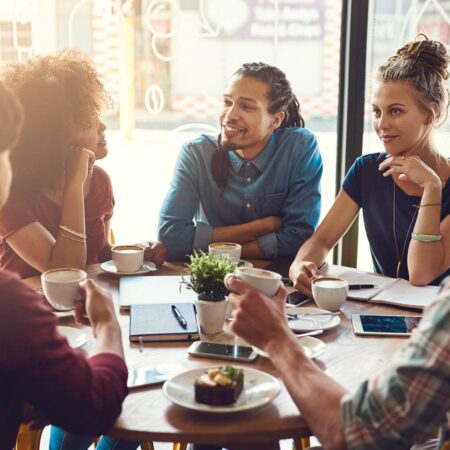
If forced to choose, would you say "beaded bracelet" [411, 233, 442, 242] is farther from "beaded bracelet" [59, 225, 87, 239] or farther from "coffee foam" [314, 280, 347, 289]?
"beaded bracelet" [59, 225, 87, 239]

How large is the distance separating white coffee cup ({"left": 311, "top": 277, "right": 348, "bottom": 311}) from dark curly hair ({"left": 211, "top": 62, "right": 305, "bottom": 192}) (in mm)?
953

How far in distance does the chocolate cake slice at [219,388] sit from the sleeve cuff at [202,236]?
1.17 m

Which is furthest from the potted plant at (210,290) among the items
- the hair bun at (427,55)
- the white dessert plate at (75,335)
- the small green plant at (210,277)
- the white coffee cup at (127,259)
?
the hair bun at (427,55)

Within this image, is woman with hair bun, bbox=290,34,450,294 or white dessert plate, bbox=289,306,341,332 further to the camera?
woman with hair bun, bbox=290,34,450,294

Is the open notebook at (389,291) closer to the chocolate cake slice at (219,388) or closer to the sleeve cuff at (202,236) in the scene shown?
the sleeve cuff at (202,236)

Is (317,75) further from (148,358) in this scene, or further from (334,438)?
(334,438)

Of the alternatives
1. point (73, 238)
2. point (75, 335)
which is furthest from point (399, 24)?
point (75, 335)

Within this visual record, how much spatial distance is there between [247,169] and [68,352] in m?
1.64

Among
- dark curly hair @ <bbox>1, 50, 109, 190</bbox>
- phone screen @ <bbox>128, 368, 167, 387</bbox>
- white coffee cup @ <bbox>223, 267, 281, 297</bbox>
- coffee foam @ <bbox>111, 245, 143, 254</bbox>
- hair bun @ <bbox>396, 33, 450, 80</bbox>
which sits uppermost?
hair bun @ <bbox>396, 33, 450, 80</bbox>

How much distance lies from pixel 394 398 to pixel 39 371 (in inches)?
21.8

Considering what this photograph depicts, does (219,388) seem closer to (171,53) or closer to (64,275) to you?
(64,275)

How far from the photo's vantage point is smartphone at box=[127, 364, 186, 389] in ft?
4.50

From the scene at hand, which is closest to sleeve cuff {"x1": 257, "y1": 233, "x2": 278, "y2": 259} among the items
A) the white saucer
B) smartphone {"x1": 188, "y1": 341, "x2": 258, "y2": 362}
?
the white saucer

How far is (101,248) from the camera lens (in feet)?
8.09
